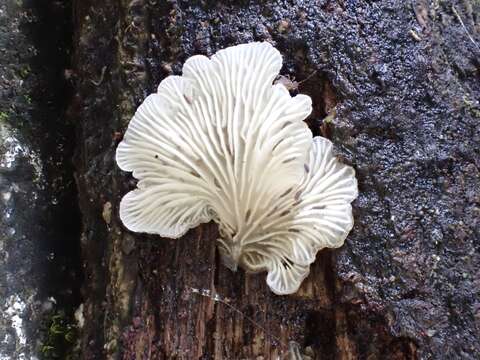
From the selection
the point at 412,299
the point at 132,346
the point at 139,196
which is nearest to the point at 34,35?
the point at 139,196

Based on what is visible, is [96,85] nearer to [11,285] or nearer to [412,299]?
[11,285]

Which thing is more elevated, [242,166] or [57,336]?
[242,166]

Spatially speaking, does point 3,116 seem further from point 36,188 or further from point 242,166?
point 242,166

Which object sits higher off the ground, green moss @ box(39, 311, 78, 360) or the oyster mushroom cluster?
the oyster mushroom cluster

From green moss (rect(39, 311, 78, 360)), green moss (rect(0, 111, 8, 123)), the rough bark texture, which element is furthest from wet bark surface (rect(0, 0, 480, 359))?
green moss (rect(0, 111, 8, 123))

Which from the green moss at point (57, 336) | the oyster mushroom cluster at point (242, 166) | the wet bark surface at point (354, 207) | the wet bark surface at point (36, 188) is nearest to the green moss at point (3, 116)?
the wet bark surface at point (36, 188)

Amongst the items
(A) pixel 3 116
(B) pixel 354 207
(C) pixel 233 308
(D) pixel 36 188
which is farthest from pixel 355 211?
(A) pixel 3 116

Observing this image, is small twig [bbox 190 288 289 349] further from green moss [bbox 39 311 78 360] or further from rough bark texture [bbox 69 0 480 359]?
green moss [bbox 39 311 78 360]
